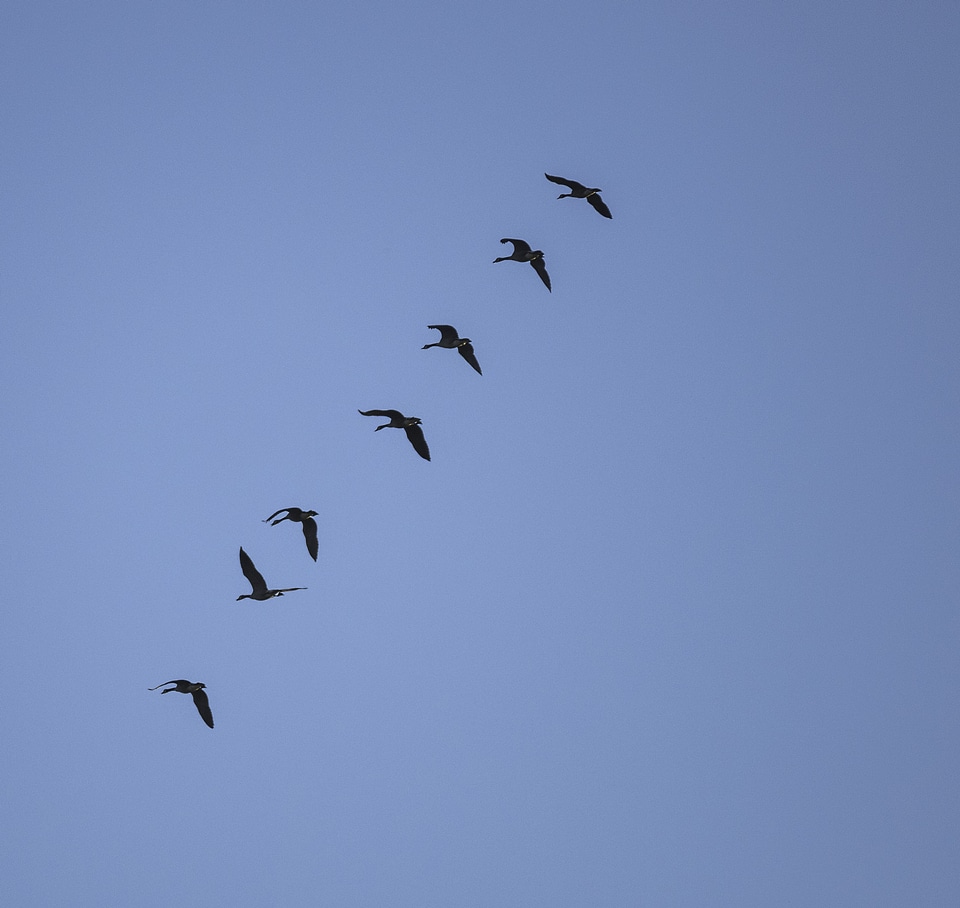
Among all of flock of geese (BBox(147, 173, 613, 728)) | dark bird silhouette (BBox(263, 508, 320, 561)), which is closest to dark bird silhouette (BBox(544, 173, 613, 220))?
flock of geese (BBox(147, 173, 613, 728))

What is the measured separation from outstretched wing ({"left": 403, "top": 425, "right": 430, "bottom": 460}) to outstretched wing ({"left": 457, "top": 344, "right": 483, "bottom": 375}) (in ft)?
12.1

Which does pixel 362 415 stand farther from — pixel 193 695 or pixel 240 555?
pixel 193 695

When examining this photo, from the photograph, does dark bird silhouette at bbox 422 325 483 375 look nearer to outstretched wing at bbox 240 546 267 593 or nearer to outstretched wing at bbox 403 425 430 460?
outstretched wing at bbox 403 425 430 460

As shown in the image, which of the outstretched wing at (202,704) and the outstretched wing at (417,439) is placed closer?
the outstretched wing at (417,439)

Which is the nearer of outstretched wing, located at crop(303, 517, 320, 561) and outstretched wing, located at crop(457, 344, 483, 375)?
outstretched wing, located at crop(303, 517, 320, 561)

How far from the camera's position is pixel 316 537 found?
55.0 m

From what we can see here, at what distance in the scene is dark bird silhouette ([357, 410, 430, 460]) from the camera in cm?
5550

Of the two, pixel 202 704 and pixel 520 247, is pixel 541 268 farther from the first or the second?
pixel 202 704

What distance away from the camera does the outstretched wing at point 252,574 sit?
180 feet

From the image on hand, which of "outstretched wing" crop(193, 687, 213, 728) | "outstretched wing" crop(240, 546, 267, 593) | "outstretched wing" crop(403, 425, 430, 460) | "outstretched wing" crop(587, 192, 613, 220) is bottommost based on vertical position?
"outstretched wing" crop(193, 687, 213, 728)

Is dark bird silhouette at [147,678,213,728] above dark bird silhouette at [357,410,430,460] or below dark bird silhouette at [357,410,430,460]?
below

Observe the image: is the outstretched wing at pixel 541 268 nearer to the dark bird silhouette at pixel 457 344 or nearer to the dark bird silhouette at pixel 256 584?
the dark bird silhouette at pixel 457 344

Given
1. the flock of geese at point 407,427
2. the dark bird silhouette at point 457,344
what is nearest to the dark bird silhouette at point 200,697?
the flock of geese at point 407,427

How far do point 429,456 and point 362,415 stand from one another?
350 cm
